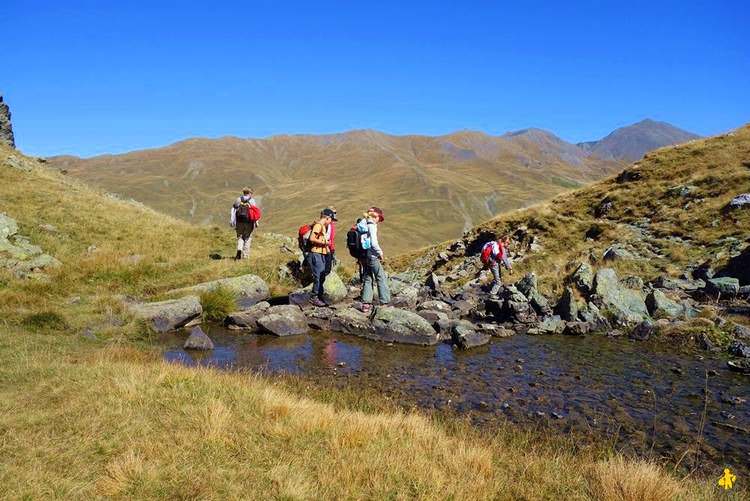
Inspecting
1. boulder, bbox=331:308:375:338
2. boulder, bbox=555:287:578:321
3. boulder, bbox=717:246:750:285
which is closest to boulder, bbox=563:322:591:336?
boulder, bbox=555:287:578:321

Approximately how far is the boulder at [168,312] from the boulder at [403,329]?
5754 mm

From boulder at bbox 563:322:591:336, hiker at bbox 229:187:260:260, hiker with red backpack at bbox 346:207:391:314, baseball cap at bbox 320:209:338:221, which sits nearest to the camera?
boulder at bbox 563:322:591:336

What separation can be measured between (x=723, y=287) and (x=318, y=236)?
14.2 metres

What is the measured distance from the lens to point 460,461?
5730 mm

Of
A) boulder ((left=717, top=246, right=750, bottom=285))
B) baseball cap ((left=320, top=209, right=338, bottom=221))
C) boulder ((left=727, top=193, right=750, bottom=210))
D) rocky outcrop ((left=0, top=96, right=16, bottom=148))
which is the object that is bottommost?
boulder ((left=717, top=246, right=750, bottom=285))

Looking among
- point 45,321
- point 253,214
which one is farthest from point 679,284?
point 45,321

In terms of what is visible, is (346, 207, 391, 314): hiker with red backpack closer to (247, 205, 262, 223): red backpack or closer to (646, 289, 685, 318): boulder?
(247, 205, 262, 223): red backpack

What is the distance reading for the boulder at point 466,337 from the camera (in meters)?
13.5

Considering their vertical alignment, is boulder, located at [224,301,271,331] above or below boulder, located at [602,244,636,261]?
below

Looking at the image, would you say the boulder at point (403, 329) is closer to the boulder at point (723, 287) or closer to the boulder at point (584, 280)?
the boulder at point (584, 280)

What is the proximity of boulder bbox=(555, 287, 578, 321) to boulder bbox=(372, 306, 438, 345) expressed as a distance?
17.0ft

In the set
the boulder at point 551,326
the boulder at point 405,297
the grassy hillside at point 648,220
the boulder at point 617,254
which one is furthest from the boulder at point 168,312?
the boulder at point 617,254

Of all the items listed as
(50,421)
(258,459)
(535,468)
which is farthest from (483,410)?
(50,421)

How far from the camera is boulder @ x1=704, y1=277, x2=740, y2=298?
16531mm
